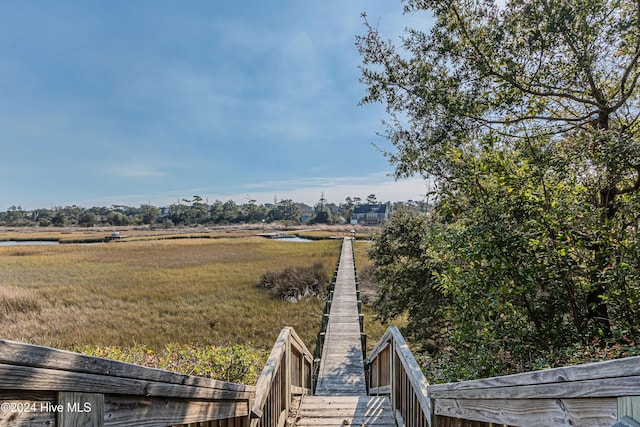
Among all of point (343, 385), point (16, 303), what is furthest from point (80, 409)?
point (16, 303)

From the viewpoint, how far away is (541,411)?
128 cm

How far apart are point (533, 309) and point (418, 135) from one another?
3.44 m

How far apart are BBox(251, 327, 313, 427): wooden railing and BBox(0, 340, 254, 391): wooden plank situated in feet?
3.81

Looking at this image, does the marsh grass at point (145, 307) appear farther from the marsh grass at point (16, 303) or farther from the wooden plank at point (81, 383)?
the wooden plank at point (81, 383)

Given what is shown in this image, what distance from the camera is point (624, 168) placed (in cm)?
332

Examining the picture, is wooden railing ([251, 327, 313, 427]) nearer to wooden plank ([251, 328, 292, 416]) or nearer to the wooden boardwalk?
wooden plank ([251, 328, 292, 416])

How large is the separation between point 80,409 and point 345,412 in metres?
4.12

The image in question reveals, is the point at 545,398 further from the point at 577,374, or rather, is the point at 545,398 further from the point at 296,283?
the point at 296,283

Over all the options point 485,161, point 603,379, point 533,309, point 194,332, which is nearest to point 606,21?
point 485,161

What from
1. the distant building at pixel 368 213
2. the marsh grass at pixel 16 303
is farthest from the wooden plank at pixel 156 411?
the distant building at pixel 368 213

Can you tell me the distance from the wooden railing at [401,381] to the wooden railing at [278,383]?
4.20 ft

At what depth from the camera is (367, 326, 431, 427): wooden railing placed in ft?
8.51

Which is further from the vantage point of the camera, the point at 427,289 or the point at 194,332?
the point at 194,332

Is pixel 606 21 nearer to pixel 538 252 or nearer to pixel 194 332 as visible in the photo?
pixel 538 252
